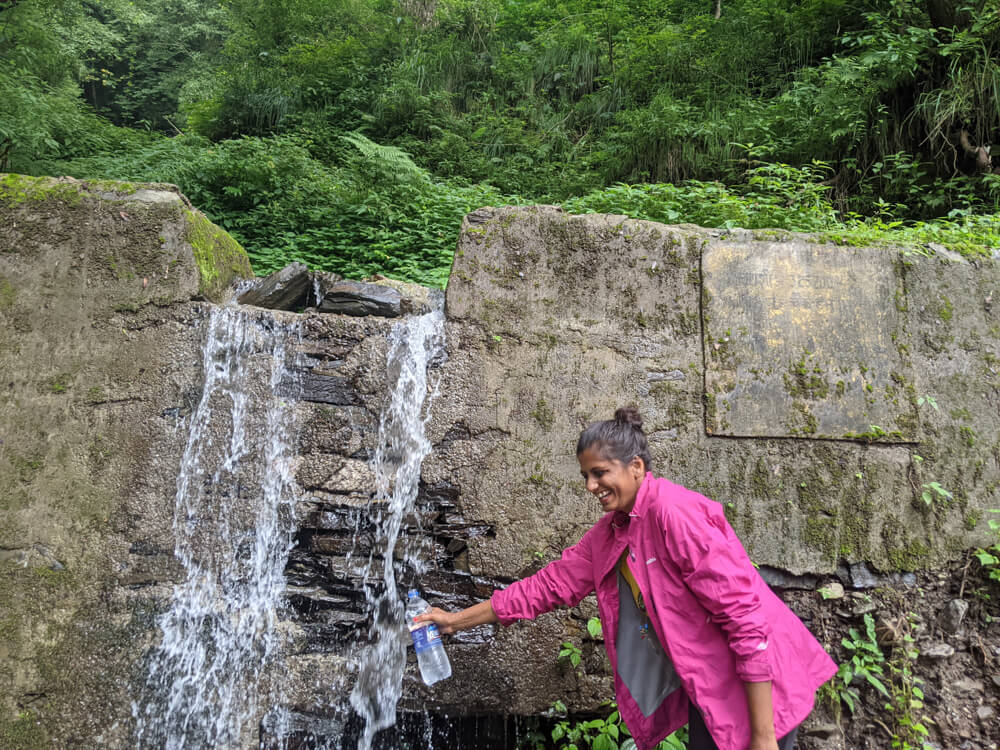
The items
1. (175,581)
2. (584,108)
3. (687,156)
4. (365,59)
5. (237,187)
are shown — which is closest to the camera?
(175,581)

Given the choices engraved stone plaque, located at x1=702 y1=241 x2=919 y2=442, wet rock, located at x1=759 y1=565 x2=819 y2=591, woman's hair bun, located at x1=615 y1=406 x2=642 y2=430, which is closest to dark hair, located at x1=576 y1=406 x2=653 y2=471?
woman's hair bun, located at x1=615 y1=406 x2=642 y2=430

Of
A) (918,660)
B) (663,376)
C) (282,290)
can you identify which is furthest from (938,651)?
(282,290)

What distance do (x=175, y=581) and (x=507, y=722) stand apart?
170 centimetres

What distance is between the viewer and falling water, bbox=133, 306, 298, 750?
2.54m

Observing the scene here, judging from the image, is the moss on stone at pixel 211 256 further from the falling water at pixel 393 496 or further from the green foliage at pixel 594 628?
the green foliage at pixel 594 628

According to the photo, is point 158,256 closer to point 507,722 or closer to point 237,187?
point 507,722

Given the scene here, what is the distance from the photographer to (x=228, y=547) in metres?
2.66

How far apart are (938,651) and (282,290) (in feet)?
12.0

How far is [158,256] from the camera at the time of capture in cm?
286

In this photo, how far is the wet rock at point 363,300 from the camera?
3043 mm

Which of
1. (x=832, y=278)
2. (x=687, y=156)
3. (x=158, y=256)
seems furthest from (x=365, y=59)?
(x=832, y=278)

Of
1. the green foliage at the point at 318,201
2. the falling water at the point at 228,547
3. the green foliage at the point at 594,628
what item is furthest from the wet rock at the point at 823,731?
the green foliage at the point at 318,201

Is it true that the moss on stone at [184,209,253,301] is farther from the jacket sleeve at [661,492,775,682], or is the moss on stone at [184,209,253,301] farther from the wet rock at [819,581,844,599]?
the wet rock at [819,581,844,599]

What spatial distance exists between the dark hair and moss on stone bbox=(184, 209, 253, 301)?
6.94 feet
